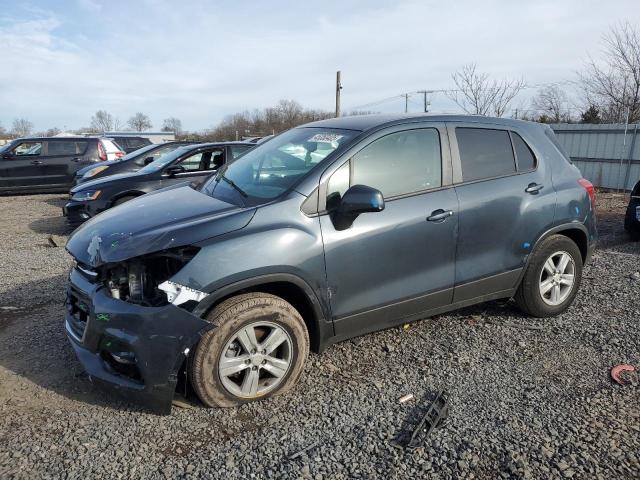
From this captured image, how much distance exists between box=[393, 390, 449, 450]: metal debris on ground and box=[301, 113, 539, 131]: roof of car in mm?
1892

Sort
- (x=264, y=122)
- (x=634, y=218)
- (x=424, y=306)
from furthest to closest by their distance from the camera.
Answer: (x=264, y=122) → (x=634, y=218) → (x=424, y=306)

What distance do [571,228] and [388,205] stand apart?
1897 millimetres

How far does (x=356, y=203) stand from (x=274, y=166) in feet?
3.03

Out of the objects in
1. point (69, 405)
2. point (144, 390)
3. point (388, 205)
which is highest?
point (388, 205)

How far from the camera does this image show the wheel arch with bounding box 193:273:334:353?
2.84 meters

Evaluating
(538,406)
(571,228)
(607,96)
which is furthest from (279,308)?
(607,96)

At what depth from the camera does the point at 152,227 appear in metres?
3.00

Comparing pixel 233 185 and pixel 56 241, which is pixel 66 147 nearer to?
pixel 56 241

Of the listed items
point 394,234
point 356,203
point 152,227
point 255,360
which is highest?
point 356,203

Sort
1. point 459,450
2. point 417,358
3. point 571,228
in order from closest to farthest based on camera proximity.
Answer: point 459,450 → point 417,358 → point 571,228

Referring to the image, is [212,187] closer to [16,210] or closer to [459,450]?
[459,450]

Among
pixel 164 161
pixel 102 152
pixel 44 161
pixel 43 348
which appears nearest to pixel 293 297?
pixel 43 348

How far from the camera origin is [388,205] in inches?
132

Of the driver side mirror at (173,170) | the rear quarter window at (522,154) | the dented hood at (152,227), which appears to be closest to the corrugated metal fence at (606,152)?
the rear quarter window at (522,154)
